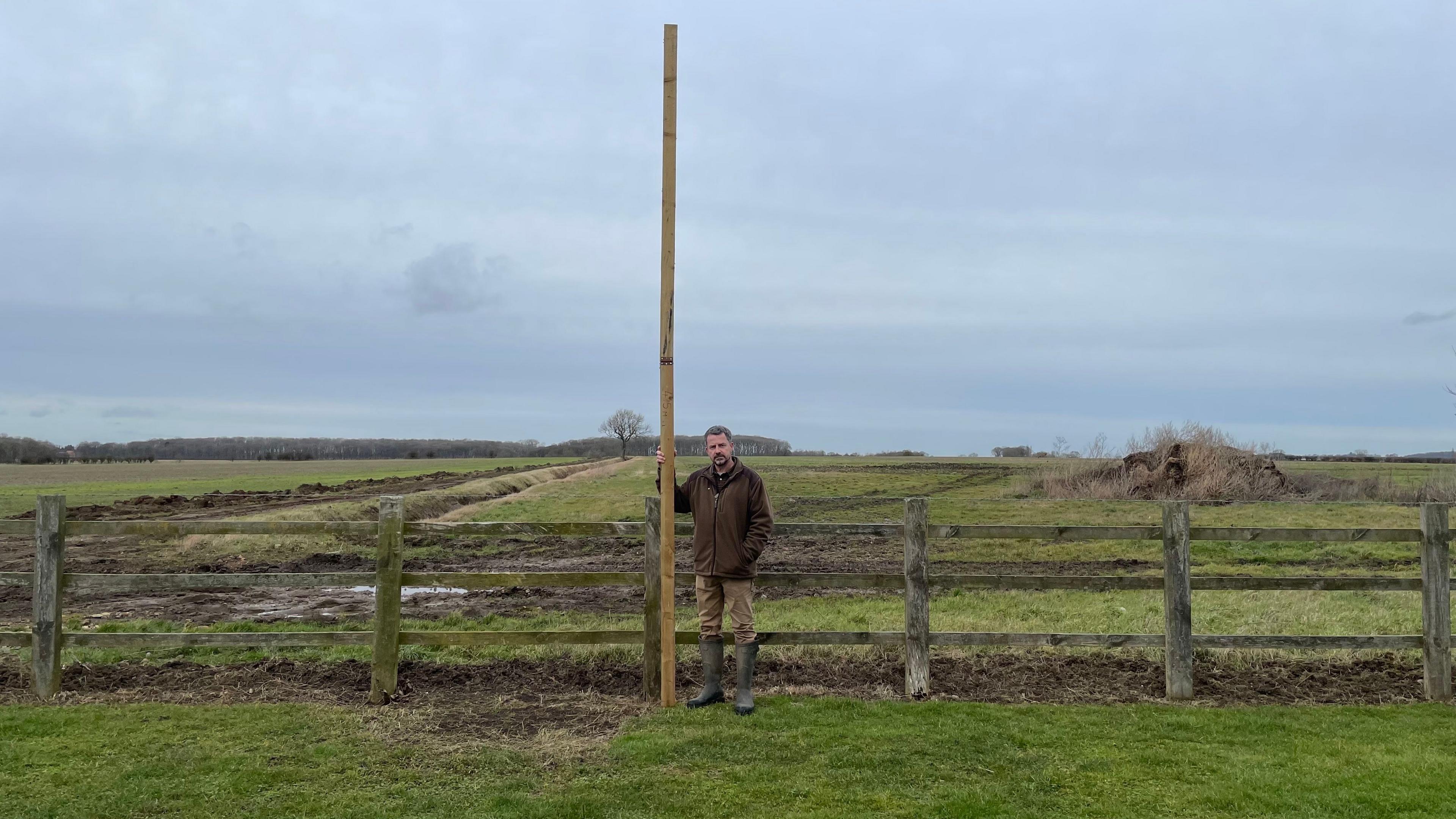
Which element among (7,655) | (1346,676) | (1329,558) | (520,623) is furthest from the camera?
(1329,558)

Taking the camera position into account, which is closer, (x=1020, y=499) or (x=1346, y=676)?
(x=1346, y=676)

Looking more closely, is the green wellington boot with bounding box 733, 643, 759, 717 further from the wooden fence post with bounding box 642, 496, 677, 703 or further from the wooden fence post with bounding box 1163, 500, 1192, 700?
the wooden fence post with bounding box 1163, 500, 1192, 700

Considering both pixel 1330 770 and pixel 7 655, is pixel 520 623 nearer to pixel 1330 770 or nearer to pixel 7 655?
pixel 7 655

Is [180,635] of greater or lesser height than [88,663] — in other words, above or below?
above

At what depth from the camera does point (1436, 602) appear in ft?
24.9

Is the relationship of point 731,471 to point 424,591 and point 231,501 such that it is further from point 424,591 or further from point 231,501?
point 231,501

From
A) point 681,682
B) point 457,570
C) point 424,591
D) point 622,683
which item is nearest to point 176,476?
point 457,570

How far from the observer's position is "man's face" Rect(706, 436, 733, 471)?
7117mm

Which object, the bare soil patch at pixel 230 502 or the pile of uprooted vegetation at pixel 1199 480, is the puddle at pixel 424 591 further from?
the pile of uprooted vegetation at pixel 1199 480

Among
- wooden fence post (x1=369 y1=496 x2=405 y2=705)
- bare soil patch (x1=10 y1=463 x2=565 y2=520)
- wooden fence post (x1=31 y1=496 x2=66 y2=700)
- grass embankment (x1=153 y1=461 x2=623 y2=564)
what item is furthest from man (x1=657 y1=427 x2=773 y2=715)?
bare soil patch (x1=10 y1=463 x2=565 y2=520)

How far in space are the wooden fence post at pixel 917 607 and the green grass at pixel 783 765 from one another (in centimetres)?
37

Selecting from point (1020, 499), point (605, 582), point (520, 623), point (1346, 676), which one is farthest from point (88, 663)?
point (1020, 499)

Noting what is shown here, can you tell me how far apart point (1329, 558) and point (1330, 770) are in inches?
624

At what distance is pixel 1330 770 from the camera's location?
572cm
